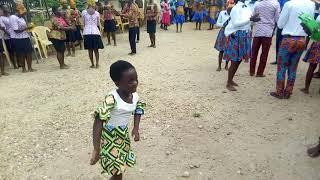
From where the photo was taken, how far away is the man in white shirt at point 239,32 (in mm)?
5457

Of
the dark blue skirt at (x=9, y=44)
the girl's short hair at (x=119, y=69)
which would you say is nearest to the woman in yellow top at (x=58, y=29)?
the dark blue skirt at (x=9, y=44)

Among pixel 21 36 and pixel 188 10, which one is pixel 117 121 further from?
pixel 188 10

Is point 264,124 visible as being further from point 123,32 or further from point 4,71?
point 123,32

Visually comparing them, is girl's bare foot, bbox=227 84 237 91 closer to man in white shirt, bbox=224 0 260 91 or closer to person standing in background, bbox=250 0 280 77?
man in white shirt, bbox=224 0 260 91

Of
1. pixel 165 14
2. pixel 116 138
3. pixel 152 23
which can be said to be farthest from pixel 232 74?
pixel 165 14

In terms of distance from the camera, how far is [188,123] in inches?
189

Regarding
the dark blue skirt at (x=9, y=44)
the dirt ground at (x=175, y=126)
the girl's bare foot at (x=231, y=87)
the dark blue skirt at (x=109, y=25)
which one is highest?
the dark blue skirt at (x=109, y=25)

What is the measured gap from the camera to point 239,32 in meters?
5.60

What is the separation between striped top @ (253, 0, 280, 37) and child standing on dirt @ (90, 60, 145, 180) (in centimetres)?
429

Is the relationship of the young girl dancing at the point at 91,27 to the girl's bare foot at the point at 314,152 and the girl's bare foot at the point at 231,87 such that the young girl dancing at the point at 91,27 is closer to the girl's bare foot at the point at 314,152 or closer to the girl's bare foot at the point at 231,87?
the girl's bare foot at the point at 231,87

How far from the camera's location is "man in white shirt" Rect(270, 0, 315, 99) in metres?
5.12

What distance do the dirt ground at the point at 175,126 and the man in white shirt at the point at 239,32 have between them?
71 cm

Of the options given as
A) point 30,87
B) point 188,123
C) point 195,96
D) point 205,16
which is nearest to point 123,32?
point 205,16

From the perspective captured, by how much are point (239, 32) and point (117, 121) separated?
11.8ft
